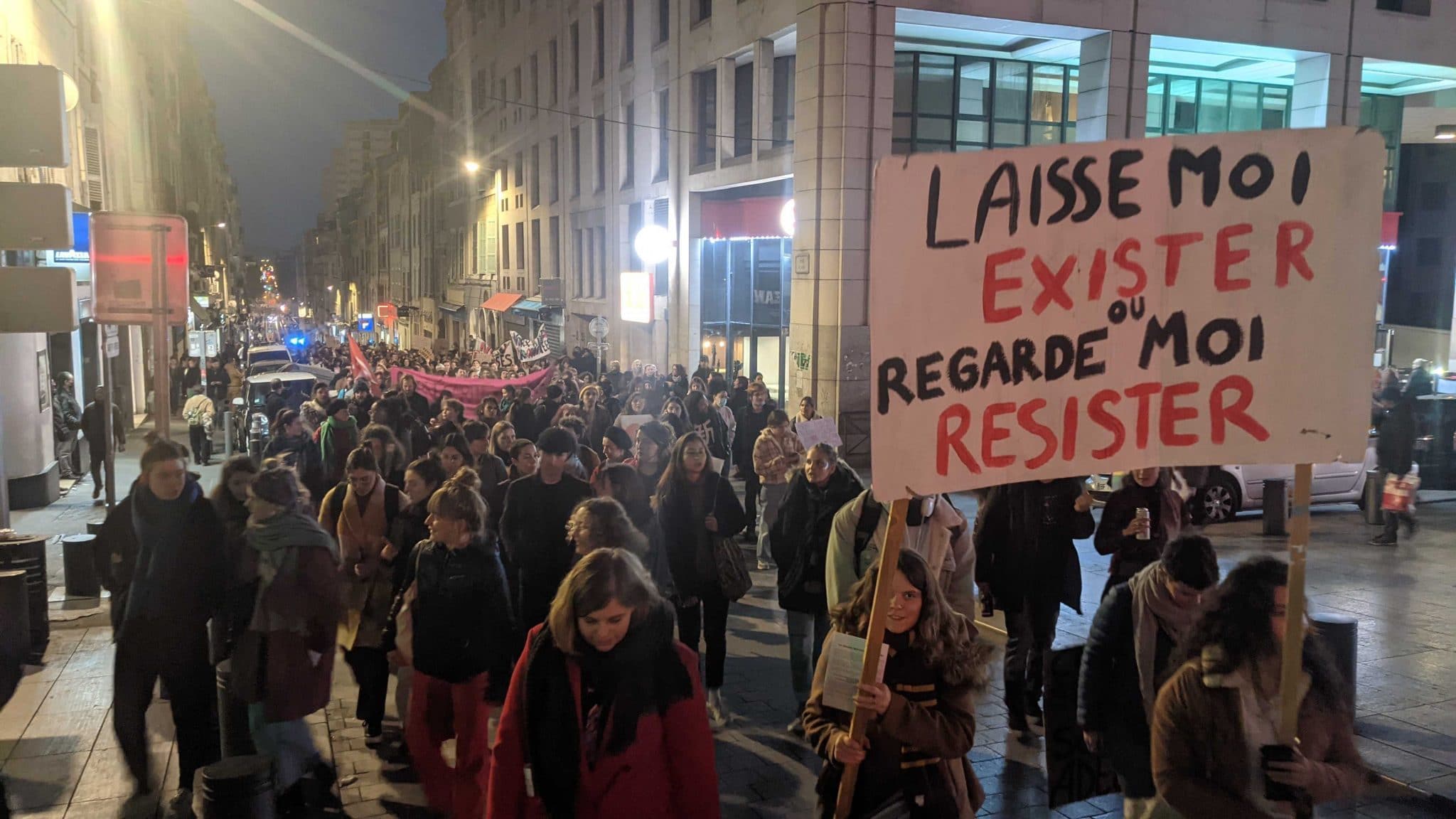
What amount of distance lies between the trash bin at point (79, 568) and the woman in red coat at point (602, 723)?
8265 mm

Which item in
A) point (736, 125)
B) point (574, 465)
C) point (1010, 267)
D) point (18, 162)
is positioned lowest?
point (574, 465)

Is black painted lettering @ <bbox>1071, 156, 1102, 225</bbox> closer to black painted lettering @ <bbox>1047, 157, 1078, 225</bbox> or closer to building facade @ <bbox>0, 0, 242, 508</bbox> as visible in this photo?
black painted lettering @ <bbox>1047, 157, 1078, 225</bbox>

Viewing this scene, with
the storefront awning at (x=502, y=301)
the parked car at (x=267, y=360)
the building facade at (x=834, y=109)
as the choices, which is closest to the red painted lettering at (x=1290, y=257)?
the building facade at (x=834, y=109)

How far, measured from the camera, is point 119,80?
98.7 ft

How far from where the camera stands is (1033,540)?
6672 mm

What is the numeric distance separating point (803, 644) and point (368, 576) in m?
2.72

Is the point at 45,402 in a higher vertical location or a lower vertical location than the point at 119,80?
lower

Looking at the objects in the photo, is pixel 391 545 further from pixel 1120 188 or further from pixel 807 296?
pixel 807 296

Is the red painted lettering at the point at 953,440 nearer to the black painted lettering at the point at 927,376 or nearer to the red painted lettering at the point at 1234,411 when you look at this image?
the black painted lettering at the point at 927,376

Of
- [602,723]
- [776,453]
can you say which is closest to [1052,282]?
[602,723]

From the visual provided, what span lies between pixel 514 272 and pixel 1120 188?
149ft

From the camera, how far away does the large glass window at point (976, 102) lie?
76.9 ft

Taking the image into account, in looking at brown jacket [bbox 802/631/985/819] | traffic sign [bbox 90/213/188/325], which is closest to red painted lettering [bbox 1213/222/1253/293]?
brown jacket [bbox 802/631/985/819]

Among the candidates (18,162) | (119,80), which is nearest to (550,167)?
(119,80)
